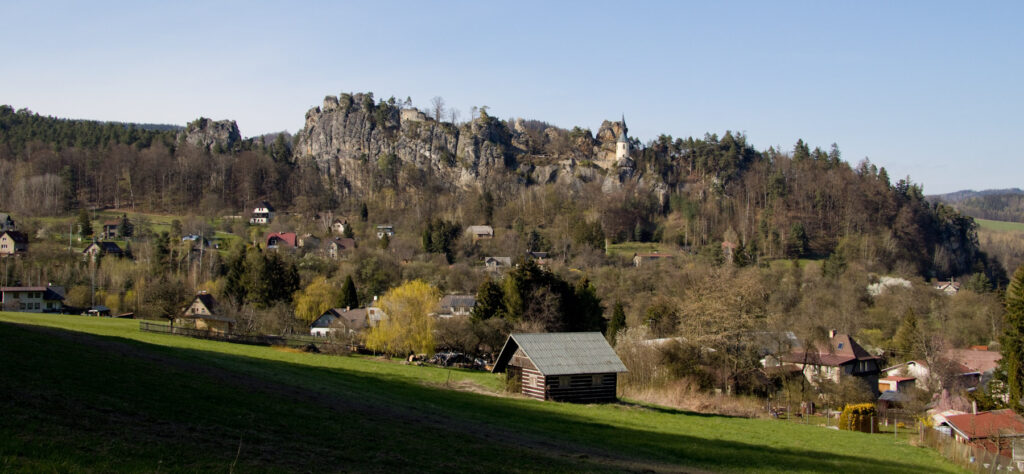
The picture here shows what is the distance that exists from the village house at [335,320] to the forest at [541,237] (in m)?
2.08

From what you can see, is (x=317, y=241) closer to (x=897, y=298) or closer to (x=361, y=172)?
(x=361, y=172)

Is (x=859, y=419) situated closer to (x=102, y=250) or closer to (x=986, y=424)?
(x=986, y=424)

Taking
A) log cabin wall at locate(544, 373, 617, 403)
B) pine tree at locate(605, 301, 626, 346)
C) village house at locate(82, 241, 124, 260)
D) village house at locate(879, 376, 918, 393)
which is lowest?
village house at locate(879, 376, 918, 393)

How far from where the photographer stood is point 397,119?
150000 millimetres

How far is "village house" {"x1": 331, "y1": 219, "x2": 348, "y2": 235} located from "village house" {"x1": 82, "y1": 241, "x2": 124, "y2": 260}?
34.8m

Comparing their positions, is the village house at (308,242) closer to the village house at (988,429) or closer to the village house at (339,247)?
the village house at (339,247)

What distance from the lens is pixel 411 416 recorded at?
22891 millimetres

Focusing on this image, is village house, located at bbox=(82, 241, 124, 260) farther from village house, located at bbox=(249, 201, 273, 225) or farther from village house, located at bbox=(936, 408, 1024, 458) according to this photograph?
village house, located at bbox=(936, 408, 1024, 458)

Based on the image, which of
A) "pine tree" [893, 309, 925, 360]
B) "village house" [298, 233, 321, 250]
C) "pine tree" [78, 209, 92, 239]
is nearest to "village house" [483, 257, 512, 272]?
"village house" [298, 233, 321, 250]

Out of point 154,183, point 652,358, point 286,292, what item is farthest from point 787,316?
point 154,183

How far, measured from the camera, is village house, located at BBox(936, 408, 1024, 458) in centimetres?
2992

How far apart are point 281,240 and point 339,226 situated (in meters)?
19.5

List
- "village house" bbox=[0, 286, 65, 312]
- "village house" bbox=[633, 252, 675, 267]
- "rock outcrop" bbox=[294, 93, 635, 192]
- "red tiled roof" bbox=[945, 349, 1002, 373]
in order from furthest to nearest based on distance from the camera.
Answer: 1. "rock outcrop" bbox=[294, 93, 635, 192]
2. "village house" bbox=[633, 252, 675, 267]
3. "village house" bbox=[0, 286, 65, 312]
4. "red tiled roof" bbox=[945, 349, 1002, 373]

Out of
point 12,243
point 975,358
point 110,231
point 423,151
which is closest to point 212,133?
A: point 423,151
